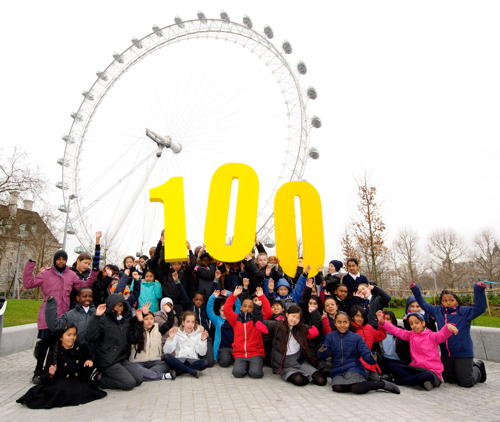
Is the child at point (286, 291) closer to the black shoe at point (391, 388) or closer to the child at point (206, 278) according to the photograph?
the child at point (206, 278)

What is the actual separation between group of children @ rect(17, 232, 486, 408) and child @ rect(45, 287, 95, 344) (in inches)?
0.6

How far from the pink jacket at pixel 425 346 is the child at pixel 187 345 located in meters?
3.19

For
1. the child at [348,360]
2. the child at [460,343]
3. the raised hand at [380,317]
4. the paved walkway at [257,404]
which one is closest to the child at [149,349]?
the paved walkway at [257,404]

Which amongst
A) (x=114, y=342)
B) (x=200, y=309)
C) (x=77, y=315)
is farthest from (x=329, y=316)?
(x=77, y=315)

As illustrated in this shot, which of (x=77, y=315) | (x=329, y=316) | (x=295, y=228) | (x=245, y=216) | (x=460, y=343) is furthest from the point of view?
(x=295, y=228)

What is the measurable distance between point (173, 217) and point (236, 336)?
2.89 m

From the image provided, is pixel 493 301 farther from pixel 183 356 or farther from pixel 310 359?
pixel 183 356

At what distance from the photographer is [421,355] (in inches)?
224

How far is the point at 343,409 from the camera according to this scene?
424cm

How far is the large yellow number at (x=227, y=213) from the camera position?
25.2 feet

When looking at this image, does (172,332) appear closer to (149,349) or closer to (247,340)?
(149,349)

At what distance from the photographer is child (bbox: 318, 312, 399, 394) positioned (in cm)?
504

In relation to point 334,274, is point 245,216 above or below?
above

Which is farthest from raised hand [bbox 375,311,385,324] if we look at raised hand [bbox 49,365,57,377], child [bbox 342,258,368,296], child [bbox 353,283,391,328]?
raised hand [bbox 49,365,57,377]
